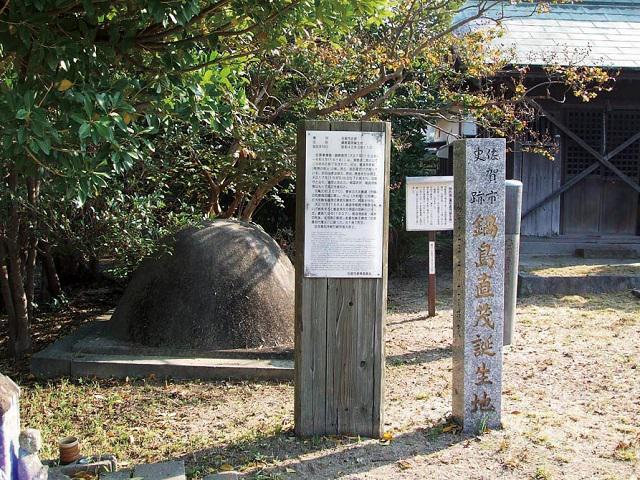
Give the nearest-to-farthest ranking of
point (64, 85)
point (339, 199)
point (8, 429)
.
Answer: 1. point (8, 429)
2. point (64, 85)
3. point (339, 199)

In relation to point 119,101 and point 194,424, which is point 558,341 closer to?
point 194,424

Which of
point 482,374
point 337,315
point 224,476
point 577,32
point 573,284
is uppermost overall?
point 577,32

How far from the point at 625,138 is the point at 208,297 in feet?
30.9

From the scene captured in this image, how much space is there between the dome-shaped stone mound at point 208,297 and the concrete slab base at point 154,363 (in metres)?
0.18

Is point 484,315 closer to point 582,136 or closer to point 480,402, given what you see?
point 480,402

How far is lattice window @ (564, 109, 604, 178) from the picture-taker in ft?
42.4

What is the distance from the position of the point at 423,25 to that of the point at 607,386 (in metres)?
4.82

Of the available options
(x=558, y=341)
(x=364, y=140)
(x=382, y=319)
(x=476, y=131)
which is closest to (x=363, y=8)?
(x=364, y=140)

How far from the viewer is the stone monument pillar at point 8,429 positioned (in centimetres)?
319

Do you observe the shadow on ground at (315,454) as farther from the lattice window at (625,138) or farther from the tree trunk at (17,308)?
the lattice window at (625,138)

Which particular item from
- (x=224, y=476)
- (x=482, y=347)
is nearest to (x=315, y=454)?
(x=224, y=476)

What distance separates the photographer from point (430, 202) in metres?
8.80

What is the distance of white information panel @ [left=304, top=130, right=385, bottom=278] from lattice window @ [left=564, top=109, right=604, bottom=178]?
30.9 ft

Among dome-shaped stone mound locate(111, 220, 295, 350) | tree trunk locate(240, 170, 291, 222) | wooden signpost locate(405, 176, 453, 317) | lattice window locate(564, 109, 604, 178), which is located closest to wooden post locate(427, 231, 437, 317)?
wooden signpost locate(405, 176, 453, 317)
